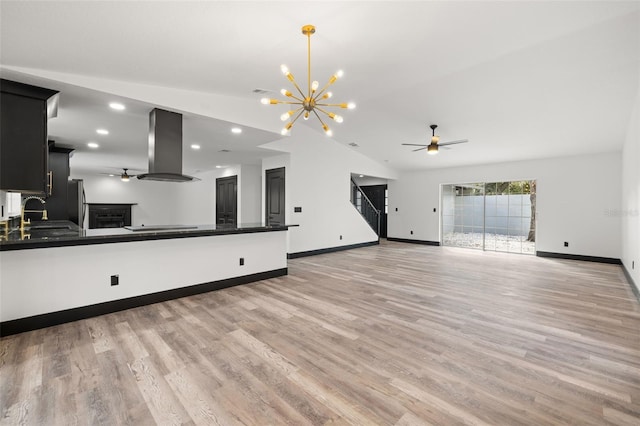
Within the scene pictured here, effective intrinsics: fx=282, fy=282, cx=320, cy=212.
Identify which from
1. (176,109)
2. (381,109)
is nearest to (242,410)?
(176,109)

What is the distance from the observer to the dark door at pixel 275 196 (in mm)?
7035

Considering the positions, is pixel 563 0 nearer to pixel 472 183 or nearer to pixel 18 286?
pixel 18 286

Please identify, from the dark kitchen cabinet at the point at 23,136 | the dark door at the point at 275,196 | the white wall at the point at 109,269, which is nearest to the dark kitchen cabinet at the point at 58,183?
the dark kitchen cabinet at the point at 23,136

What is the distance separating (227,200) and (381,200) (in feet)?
19.0

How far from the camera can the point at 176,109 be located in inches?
147

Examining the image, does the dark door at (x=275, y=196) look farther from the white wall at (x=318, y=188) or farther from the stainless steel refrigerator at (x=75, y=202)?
the stainless steel refrigerator at (x=75, y=202)

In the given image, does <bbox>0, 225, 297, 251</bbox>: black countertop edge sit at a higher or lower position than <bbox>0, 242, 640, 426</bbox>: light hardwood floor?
higher

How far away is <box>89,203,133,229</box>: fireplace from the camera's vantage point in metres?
10.0

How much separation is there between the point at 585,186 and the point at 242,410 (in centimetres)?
860

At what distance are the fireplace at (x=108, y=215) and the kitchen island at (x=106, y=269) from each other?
7549mm

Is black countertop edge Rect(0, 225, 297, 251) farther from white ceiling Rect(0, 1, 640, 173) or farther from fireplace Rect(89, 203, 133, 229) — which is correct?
fireplace Rect(89, 203, 133, 229)

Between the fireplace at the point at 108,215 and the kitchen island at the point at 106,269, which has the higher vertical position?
the fireplace at the point at 108,215

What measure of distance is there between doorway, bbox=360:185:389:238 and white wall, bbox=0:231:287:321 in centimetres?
712

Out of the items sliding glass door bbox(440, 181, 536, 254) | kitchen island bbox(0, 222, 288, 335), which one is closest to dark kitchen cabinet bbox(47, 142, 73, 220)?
kitchen island bbox(0, 222, 288, 335)
